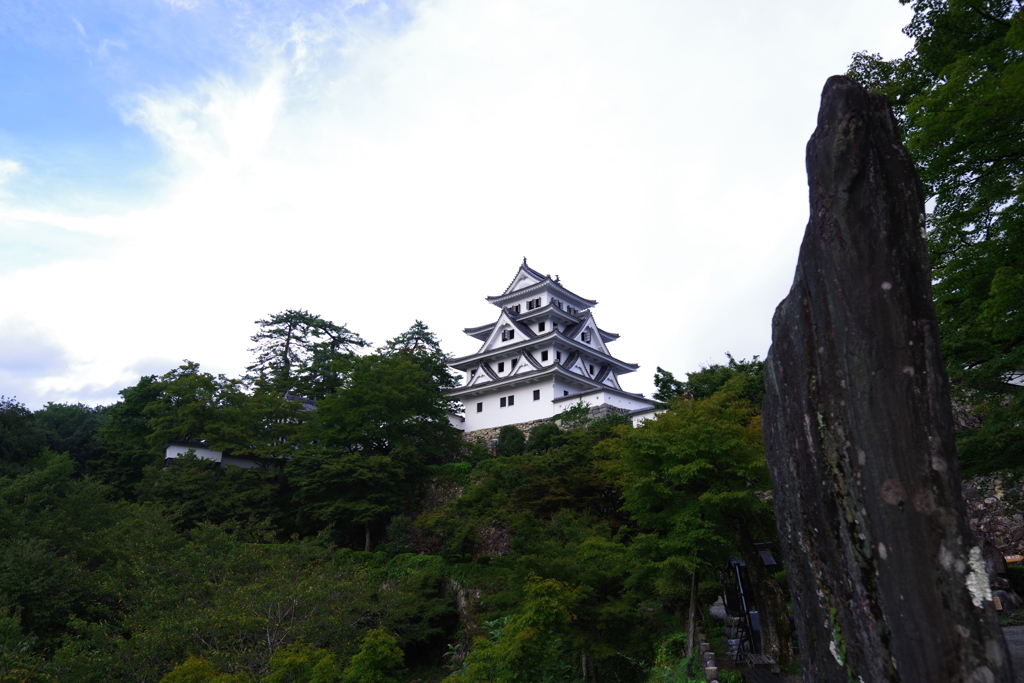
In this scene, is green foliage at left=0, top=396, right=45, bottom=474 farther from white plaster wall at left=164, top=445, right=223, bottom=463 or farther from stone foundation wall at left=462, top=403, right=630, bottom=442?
stone foundation wall at left=462, top=403, right=630, bottom=442

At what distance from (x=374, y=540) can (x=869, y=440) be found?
20.1 meters

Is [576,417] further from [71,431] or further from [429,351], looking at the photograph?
[71,431]

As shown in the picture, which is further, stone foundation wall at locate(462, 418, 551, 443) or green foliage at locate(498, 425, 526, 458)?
stone foundation wall at locate(462, 418, 551, 443)

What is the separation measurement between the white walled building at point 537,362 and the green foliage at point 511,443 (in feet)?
13.3

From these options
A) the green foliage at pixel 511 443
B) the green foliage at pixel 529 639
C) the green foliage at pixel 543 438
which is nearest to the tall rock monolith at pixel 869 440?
the green foliage at pixel 529 639

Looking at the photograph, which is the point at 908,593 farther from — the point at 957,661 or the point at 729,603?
the point at 729,603

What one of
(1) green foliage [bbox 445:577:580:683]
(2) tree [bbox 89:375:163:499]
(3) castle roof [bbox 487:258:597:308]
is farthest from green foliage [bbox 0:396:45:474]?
(3) castle roof [bbox 487:258:597:308]

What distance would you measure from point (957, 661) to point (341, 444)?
21.0 m

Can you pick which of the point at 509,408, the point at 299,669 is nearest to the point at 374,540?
the point at 509,408

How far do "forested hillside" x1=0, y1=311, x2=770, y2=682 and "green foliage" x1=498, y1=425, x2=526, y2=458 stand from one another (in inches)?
5.6

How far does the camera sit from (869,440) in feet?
8.43

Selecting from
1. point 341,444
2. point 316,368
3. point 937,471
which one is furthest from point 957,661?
point 316,368

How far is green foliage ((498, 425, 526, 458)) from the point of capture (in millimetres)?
23234

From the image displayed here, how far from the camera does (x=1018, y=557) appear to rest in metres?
13.8
